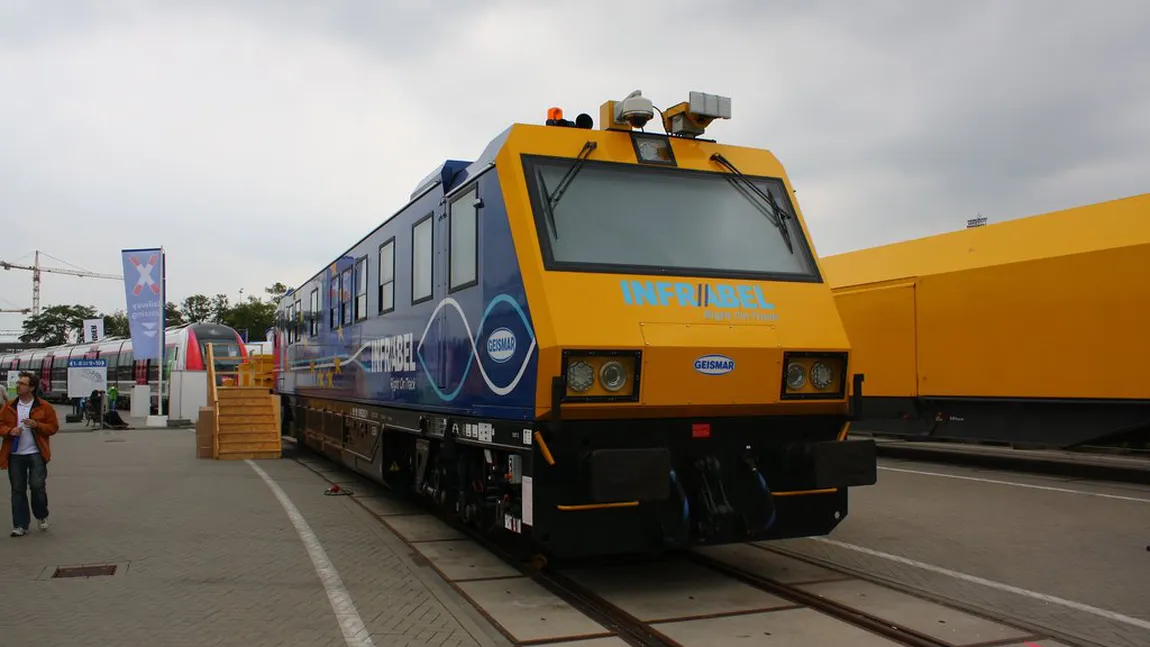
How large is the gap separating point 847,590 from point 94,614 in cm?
520

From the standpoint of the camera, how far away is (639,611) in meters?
5.86

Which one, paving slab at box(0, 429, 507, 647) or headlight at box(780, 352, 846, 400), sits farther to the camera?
headlight at box(780, 352, 846, 400)

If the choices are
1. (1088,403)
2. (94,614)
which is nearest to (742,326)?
(94,614)

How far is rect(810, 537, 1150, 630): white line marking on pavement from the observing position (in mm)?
5750

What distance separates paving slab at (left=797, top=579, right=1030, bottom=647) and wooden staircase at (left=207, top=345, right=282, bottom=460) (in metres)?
14.0

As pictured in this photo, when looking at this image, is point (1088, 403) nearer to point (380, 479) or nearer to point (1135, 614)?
point (1135, 614)

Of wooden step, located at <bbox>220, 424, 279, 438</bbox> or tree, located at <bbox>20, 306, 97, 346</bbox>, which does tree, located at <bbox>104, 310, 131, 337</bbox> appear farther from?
wooden step, located at <bbox>220, 424, 279, 438</bbox>

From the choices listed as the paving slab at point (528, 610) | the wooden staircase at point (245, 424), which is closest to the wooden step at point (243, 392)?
the wooden staircase at point (245, 424)

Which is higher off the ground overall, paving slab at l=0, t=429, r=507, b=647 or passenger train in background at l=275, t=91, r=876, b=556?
passenger train in background at l=275, t=91, r=876, b=556

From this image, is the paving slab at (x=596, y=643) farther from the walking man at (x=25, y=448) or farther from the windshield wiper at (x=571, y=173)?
the walking man at (x=25, y=448)

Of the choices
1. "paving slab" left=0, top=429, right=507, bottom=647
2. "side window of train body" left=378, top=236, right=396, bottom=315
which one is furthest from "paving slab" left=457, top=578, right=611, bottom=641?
"side window of train body" left=378, top=236, right=396, bottom=315

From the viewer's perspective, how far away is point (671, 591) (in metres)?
6.38

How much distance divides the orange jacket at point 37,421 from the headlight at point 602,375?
5.99 m

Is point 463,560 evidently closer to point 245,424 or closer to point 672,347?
point 672,347
